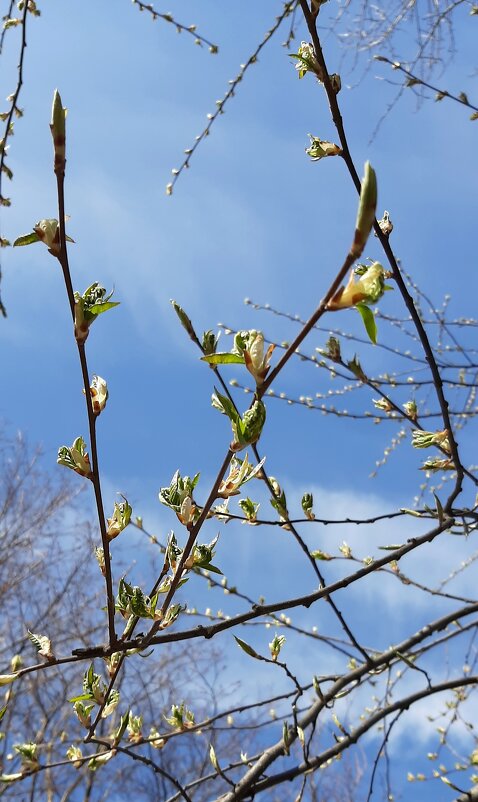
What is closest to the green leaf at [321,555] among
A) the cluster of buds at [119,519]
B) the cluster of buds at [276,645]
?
the cluster of buds at [276,645]

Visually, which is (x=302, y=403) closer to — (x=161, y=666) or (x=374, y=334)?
(x=374, y=334)

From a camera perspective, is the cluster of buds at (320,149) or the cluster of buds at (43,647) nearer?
the cluster of buds at (43,647)

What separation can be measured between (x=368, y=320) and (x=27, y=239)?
0.39 m

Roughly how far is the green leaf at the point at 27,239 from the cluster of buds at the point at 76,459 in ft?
0.93

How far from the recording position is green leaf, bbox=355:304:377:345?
0.62 metres

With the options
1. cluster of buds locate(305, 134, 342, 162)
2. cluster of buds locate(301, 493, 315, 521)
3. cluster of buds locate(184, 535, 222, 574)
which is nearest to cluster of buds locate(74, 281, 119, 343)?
cluster of buds locate(184, 535, 222, 574)

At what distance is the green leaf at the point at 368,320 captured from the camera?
618 millimetres

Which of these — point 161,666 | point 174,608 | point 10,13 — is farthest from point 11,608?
point 174,608

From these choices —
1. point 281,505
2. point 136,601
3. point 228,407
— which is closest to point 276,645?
point 281,505

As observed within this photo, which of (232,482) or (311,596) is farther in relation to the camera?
(311,596)

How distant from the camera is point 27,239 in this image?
724 millimetres

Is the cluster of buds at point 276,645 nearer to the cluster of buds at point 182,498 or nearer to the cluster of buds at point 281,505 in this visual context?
the cluster of buds at point 281,505

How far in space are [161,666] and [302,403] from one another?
8004 mm

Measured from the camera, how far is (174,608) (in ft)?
3.06
